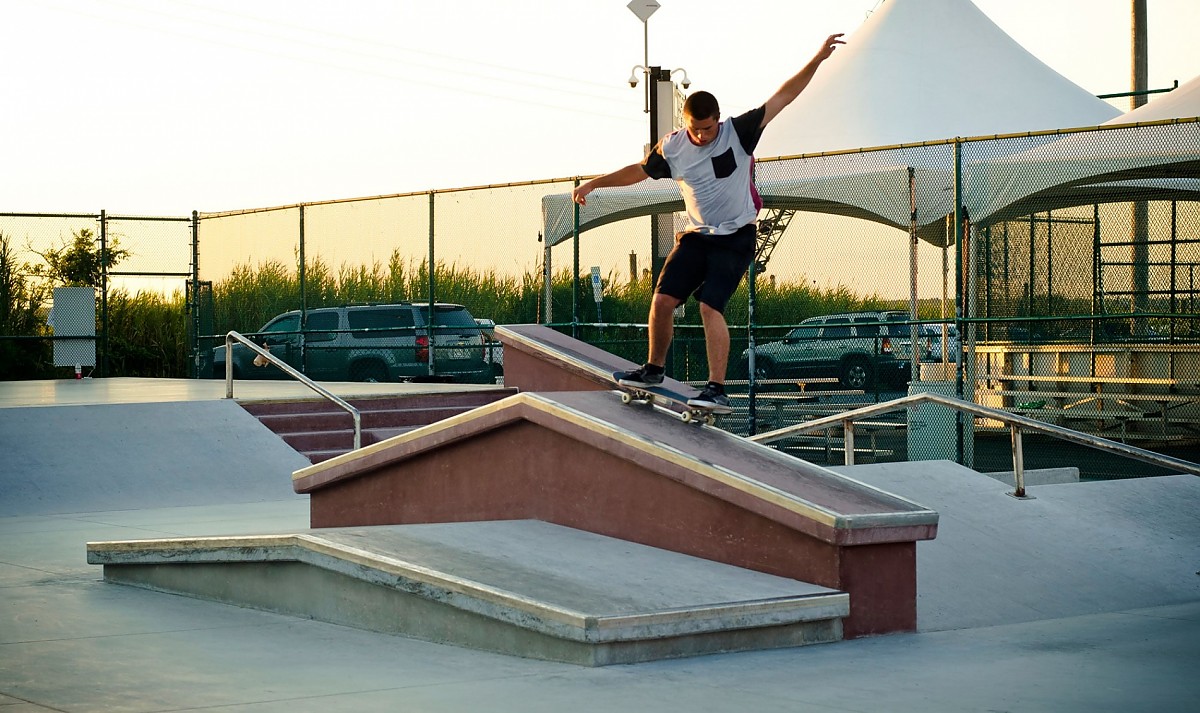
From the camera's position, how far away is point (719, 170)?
7.54m

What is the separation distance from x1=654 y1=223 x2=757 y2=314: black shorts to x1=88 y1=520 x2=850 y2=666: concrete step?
1.57 metres

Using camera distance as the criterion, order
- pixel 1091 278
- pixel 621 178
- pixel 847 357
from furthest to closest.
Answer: pixel 847 357 → pixel 1091 278 → pixel 621 178

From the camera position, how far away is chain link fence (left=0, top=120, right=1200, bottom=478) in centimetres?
1416

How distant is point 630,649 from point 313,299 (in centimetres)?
1783

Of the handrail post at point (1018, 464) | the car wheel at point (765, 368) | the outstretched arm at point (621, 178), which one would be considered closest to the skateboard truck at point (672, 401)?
the outstretched arm at point (621, 178)

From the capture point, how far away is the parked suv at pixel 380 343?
19906 millimetres

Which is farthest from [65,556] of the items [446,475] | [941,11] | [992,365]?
[941,11]

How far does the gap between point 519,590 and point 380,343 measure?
53.6 ft

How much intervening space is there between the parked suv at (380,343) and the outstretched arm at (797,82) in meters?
11.7

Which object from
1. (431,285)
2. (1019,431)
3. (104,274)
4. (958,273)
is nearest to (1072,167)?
(958,273)

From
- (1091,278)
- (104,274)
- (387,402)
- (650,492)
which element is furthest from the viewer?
(104,274)

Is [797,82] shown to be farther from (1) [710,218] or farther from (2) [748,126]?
(1) [710,218]

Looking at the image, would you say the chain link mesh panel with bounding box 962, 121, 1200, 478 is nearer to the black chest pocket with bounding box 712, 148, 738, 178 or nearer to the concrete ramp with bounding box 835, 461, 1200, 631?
the concrete ramp with bounding box 835, 461, 1200, 631

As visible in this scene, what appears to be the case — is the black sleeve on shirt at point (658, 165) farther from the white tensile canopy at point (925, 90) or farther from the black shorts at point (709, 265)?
the white tensile canopy at point (925, 90)
